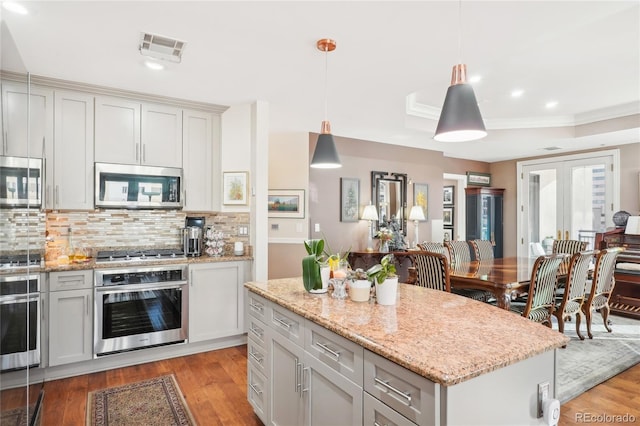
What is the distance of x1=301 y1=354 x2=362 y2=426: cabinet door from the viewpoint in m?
1.43

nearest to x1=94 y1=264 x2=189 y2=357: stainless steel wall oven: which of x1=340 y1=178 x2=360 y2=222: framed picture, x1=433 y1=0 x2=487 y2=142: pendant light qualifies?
x1=340 y1=178 x2=360 y2=222: framed picture

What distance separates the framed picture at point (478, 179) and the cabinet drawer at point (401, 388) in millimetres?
6643

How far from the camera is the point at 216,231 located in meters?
4.07

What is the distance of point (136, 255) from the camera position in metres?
3.57

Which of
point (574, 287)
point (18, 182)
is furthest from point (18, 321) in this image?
point (574, 287)

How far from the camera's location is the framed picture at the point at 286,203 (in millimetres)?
5016

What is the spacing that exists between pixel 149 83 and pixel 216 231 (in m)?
1.64

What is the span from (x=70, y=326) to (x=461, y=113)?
134 inches

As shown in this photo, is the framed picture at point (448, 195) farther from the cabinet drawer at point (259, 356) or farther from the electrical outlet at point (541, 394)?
the electrical outlet at point (541, 394)

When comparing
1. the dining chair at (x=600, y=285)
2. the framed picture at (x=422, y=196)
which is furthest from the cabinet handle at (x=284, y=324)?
the framed picture at (x=422, y=196)

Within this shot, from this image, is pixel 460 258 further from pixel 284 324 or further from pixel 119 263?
pixel 119 263

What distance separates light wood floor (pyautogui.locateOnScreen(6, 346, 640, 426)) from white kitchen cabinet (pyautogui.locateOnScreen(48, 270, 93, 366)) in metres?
0.23

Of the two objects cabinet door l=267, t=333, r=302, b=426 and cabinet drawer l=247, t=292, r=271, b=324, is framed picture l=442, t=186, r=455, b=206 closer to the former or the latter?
cabinet drawer l=247, t=292, r=271, b=324

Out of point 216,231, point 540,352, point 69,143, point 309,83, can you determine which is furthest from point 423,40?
point 69,143
